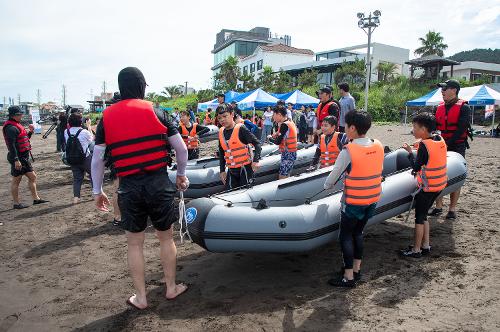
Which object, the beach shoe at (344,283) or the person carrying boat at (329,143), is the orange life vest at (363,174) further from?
the person carrying boat at (329,143)

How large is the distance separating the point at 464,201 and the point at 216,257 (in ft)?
12.5

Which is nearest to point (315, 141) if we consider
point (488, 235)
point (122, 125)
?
point (488, 235)

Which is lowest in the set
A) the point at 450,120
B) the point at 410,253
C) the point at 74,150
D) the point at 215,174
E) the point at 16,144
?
the point at 410,253

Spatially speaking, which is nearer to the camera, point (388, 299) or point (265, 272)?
point (388, 299)

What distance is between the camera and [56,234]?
15.1 ft

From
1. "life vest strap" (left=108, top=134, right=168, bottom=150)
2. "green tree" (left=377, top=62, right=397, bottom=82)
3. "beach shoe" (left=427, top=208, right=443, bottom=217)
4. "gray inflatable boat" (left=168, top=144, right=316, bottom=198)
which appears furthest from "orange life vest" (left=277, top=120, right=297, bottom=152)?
"green tree" (left=377, top=62, right=397, bottom=82)

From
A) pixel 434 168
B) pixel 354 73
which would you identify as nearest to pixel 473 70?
pixel 354 73

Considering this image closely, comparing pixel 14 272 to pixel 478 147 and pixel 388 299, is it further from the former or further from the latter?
pixel 478 147

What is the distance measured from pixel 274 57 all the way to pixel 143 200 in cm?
4235

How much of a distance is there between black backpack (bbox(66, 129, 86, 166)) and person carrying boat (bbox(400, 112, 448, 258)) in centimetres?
478

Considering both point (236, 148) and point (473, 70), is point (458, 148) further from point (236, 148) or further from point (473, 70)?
point (473, 70)

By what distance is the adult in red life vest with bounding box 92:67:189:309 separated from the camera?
8.20 ft

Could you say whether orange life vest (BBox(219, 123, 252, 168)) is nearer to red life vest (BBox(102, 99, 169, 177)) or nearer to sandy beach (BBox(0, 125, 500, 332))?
sandy beach (BBox(0, 125, 500, 332))

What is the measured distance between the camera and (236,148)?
14.0 ft
